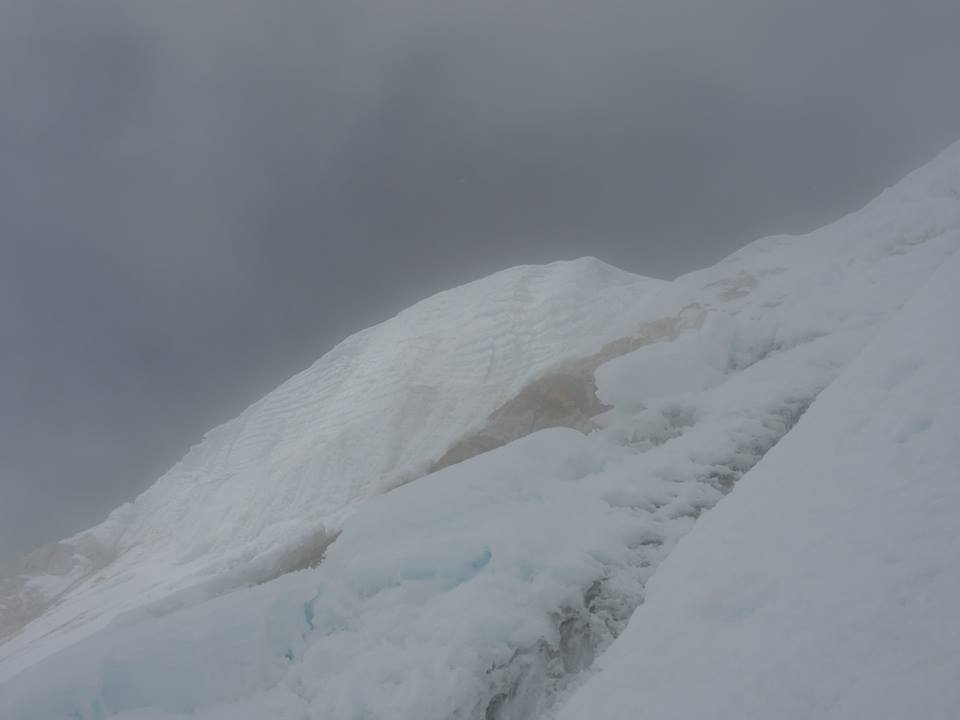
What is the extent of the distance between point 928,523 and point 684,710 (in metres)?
2.18

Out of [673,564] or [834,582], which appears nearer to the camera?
[834,582]

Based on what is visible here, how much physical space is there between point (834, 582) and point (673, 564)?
2531 millimetres

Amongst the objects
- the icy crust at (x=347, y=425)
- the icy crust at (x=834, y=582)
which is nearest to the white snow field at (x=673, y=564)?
the icy crust at (x=834, y=582)

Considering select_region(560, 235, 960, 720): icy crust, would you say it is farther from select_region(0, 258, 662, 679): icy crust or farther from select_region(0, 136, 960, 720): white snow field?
select_region(0, 258, 662, 679): icy crust

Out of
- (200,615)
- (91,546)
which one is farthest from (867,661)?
(91,546)

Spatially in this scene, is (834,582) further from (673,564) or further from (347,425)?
(347,425)

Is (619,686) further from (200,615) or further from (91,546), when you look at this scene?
(91,546)

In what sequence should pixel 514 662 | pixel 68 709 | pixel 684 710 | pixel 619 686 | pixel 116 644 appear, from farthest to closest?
pixel 116 644 → pixel 68 709 → pixel 514 662 → pixel 619 686 → pixel 684 710

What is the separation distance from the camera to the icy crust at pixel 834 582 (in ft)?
12.0

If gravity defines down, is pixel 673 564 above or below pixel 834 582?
below

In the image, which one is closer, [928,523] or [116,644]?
[928,523]

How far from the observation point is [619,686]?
16.5 ft

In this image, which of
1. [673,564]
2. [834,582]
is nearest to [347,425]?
[673,564]

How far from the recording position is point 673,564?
6.84 metres
